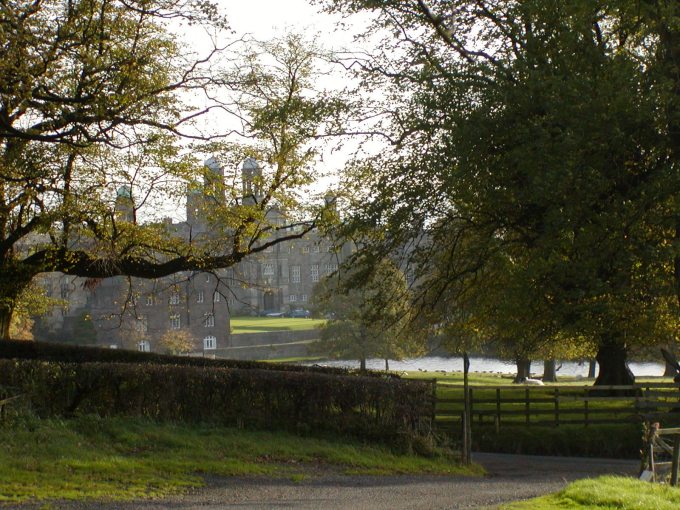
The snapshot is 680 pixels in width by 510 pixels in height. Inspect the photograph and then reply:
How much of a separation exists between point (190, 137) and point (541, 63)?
30.9ft

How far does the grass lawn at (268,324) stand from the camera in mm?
97969

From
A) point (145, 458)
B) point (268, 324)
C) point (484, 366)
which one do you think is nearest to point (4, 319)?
point (145, 458)

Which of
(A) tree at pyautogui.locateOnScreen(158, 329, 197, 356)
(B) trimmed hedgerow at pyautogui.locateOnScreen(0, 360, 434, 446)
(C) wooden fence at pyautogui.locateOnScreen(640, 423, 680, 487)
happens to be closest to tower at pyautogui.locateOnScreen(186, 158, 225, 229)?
(B) trimmed hedgerow at pyautogui.locateOnScreen(0, 360, 434, 446)

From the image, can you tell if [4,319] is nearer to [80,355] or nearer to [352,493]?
[80,355]

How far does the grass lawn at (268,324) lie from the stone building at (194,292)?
2.59 meters

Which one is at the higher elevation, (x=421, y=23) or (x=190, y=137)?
(x=421, y=23)

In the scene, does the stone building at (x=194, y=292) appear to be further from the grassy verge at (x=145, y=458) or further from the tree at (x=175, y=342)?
the grassy verge at (x=145, y=458)

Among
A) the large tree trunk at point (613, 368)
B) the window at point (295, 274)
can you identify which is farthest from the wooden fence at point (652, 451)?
the window at point (295, 274)

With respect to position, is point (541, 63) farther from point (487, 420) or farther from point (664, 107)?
point (487, 420)

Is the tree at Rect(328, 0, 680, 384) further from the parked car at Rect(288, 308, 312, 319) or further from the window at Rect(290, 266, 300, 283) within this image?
the window at Rect(290, 266, 300, 283)

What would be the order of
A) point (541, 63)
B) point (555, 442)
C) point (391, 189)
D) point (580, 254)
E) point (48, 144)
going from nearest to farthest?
point (580, 254)
point (541, 63)
point (391, 189)
point (48, 144)
point (555, 442)

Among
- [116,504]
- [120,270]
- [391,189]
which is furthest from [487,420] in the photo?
[116,504]

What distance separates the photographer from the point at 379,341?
5916 centimetres

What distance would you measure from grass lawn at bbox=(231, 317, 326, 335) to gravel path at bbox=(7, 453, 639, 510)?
77.1 m
